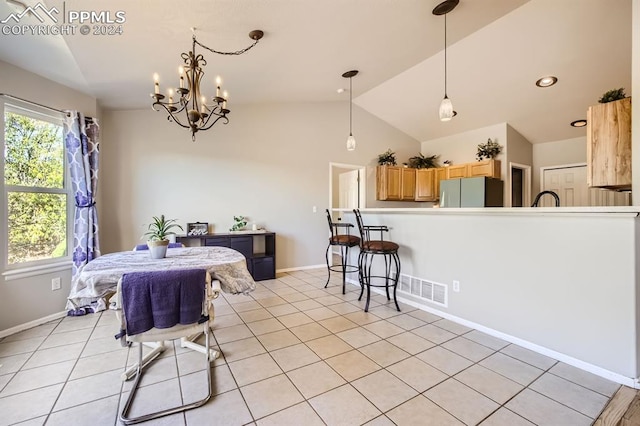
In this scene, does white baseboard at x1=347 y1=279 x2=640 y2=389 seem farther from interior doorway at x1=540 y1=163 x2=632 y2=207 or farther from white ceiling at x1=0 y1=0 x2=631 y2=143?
interior doorway at x1=540 y1=163 x2=632 y2=207

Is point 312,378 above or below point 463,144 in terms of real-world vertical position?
below

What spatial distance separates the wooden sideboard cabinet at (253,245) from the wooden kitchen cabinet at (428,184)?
3.41 m

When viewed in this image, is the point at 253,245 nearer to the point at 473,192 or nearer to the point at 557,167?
the point at 473,192

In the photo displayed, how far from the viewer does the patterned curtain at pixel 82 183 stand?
3.05 metres

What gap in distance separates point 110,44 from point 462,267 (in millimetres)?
3979

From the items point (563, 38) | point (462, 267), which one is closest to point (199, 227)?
point (462, 267)

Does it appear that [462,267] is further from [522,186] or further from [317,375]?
[522,186]

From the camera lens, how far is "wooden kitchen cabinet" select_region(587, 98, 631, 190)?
206cm

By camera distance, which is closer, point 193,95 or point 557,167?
point 193,95

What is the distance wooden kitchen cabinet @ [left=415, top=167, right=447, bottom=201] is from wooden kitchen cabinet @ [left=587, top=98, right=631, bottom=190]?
3.65 meters

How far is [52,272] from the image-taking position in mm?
2939

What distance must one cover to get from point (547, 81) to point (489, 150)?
1.43 m

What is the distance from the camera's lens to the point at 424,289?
3182 mm

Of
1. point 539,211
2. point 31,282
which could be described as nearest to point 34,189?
point 31,282
